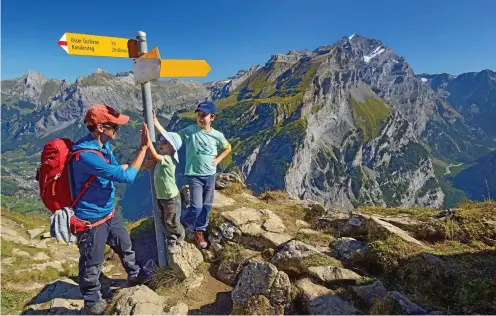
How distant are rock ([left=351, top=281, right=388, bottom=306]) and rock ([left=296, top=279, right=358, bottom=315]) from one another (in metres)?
0.42

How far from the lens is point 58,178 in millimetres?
6027

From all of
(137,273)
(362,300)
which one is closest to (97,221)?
(137,273)

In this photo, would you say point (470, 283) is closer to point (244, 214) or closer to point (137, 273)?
point (244, 214)

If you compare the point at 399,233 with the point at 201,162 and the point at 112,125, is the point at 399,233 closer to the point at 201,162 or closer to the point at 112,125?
the point at 201,162

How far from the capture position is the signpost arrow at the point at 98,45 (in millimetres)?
5961

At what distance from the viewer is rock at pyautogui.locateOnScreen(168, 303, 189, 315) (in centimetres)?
675

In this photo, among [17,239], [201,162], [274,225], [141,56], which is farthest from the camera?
[17,239]

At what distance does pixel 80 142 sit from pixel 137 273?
12.6ft

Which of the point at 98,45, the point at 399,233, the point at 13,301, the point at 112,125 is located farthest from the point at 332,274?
the point at 13,301

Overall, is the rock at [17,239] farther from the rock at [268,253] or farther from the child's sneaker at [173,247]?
the rock at [268,253]

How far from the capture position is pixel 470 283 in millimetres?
6574

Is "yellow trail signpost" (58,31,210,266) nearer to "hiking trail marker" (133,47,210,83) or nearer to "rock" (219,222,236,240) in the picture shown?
"hiking trail marker" (133,47,210,83)

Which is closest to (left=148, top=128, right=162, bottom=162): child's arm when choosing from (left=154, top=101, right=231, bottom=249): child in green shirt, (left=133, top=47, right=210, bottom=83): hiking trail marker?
(left=133, top=47, right=210, bottom=83): hiking trail marker

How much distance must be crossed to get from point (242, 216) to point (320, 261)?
11.8 feet
